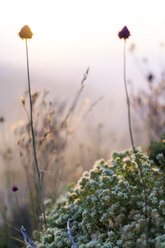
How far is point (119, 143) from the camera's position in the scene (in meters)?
6.91

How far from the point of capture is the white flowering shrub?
6.53 feet

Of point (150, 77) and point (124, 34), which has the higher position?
point (150, 77)

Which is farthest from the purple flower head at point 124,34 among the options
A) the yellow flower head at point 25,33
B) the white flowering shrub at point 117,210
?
the white flowering shrub at point 117,210

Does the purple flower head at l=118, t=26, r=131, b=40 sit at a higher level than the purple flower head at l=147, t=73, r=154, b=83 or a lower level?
lower

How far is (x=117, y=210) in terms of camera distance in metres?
2.21

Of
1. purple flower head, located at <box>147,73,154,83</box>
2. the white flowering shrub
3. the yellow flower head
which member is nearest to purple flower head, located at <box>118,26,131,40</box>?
the yellow flower head

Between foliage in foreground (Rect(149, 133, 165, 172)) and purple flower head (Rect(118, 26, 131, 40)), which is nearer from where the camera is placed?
purple flower head (Rect(118, 26, 131, 40))

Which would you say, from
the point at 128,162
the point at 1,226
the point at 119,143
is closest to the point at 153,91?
the point at 119,143

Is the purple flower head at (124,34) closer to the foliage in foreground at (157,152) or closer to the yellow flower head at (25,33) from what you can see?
the yellow flower head at (25,33)

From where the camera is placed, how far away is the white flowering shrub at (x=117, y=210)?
6.53 feet

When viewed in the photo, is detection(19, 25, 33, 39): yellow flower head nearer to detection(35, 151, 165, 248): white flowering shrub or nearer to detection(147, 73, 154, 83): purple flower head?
detection(35, 151, 165, 248): white flowering shrub

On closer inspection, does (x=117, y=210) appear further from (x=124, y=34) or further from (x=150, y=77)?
(x=150, y=77)

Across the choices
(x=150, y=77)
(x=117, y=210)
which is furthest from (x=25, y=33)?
(x=150, y=77)

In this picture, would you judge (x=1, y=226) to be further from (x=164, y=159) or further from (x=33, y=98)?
(x=164, y=159)
